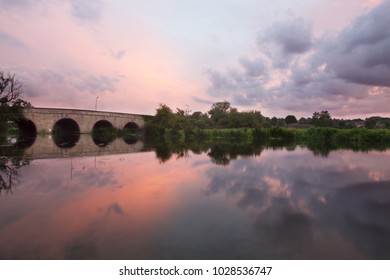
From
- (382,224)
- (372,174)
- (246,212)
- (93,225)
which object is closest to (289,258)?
(246,212)

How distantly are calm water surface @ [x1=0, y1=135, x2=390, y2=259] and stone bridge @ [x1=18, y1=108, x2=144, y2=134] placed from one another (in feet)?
143

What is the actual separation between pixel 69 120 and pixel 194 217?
57155 mm

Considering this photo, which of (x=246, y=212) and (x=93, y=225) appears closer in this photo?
(x=93, y=225)

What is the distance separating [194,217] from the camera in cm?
552

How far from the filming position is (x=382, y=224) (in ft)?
17.0

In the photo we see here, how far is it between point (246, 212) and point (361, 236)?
6.68ft

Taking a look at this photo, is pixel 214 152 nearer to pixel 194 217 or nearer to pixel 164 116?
pixel 194 217

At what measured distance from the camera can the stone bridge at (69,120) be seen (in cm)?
4828

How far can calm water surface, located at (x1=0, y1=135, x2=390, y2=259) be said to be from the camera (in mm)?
4055

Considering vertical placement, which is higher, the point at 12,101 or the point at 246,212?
the point at 12,101

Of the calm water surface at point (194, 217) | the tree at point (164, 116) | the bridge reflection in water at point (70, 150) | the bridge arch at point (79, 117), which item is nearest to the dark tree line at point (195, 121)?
the tree at point (164, 116)

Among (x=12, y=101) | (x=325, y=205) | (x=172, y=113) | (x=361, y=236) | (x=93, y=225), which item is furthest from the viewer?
(x=172, y=113)
